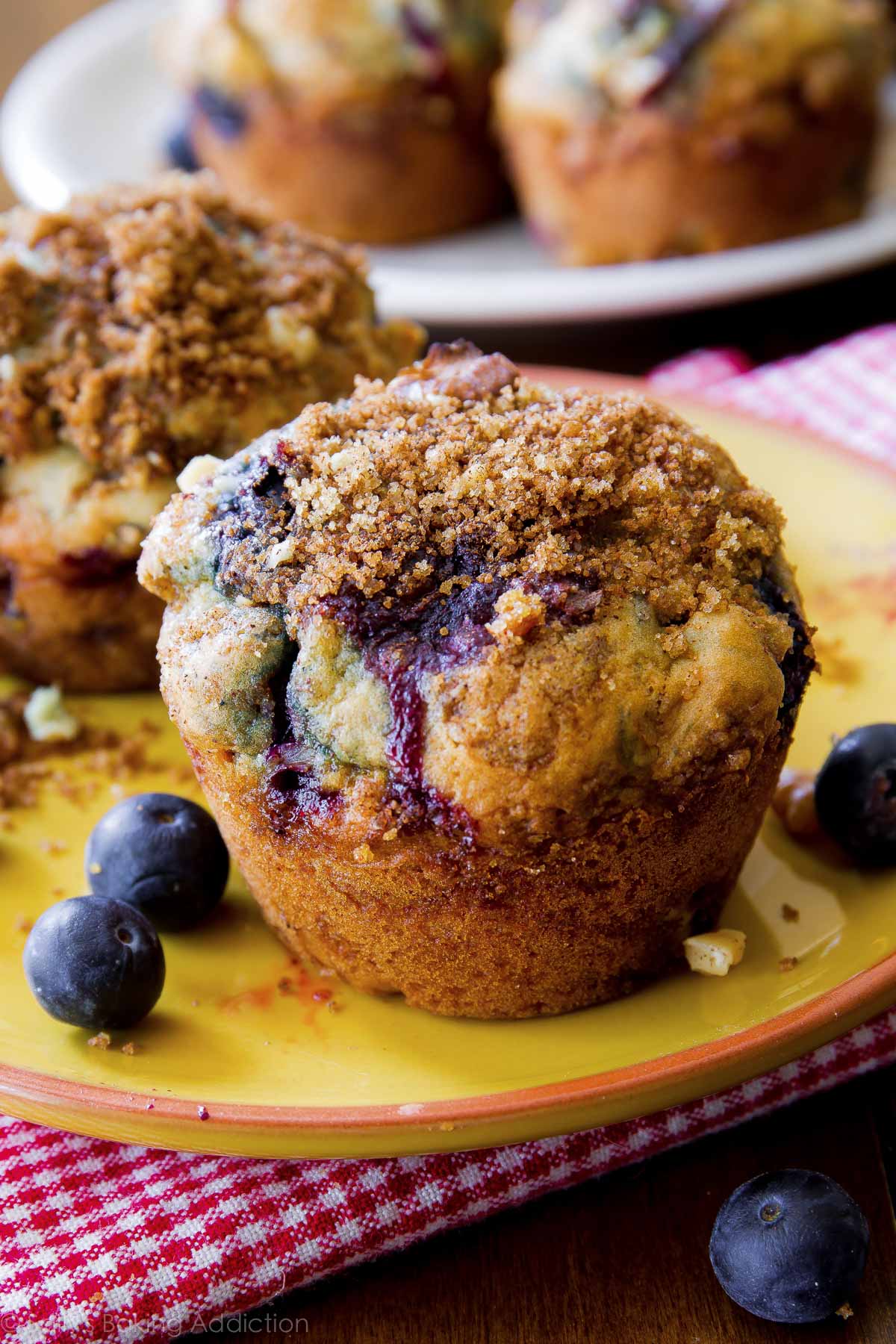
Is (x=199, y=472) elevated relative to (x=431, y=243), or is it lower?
elevated

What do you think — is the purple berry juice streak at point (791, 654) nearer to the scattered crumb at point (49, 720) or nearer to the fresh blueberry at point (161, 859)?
the fresh blueberry at point (161, 859)

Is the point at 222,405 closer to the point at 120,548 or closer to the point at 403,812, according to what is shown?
the point at 120,548

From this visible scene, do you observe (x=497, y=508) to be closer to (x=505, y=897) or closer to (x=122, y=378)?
(x=505, y=897)

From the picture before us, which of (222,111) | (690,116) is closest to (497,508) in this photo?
(690,116)

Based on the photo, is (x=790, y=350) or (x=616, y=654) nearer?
(x=616, y=654)

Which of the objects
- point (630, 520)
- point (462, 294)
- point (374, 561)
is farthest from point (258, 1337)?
point (462, 294)

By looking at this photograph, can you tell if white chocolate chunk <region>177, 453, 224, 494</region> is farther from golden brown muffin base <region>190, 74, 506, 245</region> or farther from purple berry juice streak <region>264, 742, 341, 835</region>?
golden brown muffin base <region>190, 74, 506, 245</region>
